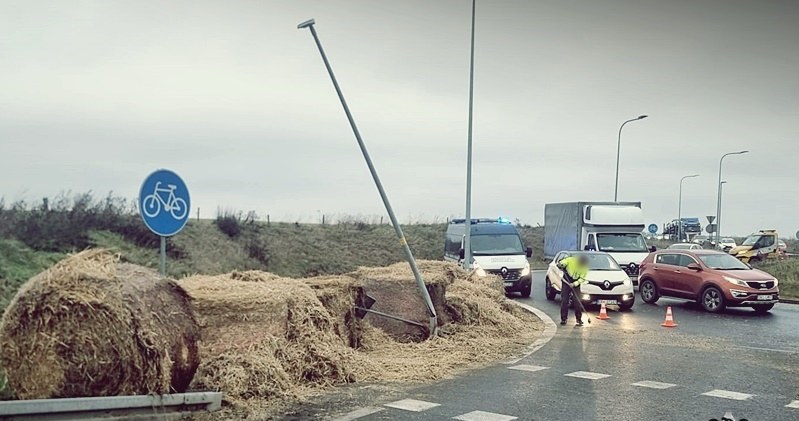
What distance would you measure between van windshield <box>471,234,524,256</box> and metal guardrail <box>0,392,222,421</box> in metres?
16.5

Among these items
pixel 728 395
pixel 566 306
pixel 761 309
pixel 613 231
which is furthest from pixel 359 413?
pixel 613 231

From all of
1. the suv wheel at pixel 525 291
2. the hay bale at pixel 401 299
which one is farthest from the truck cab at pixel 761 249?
the hay bale at pixel 401 299

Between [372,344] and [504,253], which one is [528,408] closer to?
[372,344]

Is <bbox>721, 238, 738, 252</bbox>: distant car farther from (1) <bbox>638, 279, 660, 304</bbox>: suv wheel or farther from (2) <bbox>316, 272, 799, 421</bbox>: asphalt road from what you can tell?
(2) <bbox>316, 272, 799, 421</bbox>: asphalt road

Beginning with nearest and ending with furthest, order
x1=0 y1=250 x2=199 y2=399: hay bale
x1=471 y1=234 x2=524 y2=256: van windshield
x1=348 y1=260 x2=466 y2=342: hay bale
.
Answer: x1=0 y1=250 x2=199 y2=399: hay bale < x1=348 y1=260 x2=466 y2=342: hay bale < x1=471 y1=234 x2=524 y2=256: van windshield

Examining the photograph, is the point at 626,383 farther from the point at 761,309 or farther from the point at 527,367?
the point at 761,309

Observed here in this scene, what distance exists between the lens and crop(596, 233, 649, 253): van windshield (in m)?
26.7

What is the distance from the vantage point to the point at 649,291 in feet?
73.0

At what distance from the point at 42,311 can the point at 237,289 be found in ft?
8.45

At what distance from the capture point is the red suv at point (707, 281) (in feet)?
62.7

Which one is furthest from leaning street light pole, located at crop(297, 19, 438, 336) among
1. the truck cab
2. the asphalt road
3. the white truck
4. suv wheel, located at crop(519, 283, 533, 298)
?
the truck cab

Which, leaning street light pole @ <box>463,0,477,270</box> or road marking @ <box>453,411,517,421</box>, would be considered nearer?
road marking @ <box>453,411,517,421</box>

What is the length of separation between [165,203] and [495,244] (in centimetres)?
1575

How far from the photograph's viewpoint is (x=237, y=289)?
8.98m
